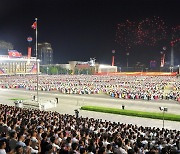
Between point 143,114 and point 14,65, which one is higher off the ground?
point 14,65

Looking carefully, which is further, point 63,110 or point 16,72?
point 16,72

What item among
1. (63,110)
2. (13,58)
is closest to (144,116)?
(63,110)

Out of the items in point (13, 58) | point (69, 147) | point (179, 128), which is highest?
point (13, 58)

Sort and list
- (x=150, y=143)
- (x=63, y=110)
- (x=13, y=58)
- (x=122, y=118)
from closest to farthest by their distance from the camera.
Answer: (x=150, y=143) < (x=122, y=118) < (x=63, y=110) < (x=13, y=58)

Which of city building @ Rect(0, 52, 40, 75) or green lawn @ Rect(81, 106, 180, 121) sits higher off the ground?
city building @ Rect(0, 52, 40, 75)

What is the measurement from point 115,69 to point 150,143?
183506 millimetres

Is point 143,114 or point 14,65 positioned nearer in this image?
point 143,114

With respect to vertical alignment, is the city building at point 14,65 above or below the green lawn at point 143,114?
above

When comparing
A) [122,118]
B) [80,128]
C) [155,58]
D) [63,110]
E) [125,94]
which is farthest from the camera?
[155,58]

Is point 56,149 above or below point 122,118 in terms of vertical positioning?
above

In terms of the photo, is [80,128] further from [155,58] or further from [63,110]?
[155,58]

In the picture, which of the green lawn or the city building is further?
the city building

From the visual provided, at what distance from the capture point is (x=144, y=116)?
27828 millimetres

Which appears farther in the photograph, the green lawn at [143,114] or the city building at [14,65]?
the city building at [14,65]
